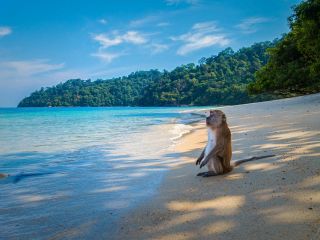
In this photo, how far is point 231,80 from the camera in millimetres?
95625

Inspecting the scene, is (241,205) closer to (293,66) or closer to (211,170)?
(211,170)

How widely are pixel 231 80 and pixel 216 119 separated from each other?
3699 inches

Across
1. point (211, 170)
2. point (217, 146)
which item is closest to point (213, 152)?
point (217, 146)

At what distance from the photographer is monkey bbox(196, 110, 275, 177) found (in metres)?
4.73

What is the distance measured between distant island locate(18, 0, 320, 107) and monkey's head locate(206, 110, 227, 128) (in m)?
14.6

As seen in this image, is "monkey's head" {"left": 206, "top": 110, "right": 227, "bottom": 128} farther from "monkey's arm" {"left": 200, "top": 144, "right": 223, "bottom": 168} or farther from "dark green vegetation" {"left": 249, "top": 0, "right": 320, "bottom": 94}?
"dark green vegetation" {"left": 249, "top": 0, "right": 320, "bottom": 94}

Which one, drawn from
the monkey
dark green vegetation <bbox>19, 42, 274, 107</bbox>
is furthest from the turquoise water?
dark green vegetation <bbox>19, 42, 274, 107</bbox>

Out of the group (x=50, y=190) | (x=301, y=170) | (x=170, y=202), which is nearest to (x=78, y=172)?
(x=50, y=190)

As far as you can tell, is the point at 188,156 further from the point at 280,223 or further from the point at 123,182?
the point at 280,223

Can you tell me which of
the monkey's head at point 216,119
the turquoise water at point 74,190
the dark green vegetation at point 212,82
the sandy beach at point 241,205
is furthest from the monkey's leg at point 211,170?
the dark green vegetation at point 212,82

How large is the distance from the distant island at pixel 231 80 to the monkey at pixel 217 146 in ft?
48.1

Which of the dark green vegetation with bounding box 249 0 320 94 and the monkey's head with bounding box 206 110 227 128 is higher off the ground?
the dark green vegetation with bounding box 249 0 320 94

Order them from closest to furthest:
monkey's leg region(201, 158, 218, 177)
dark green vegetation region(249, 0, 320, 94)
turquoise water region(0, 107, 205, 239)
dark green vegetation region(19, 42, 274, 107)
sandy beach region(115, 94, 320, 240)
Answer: sandy beach region(115, 94, 320, 240)
turquoise water region(0, 107, 205, 239)
monkey's leg region(201, 158, 218, 177)
dark green vegetation region(249, 0, 320, 94)
dark green vegetation region(19, 42, 274, 107)

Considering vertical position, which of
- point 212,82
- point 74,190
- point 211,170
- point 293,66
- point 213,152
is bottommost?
point 74,190
